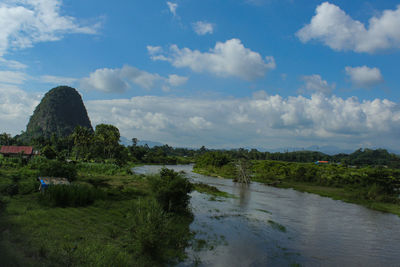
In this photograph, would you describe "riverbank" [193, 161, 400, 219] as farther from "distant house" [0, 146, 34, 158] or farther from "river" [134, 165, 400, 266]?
"distant house" [0, 146, 34, 158]

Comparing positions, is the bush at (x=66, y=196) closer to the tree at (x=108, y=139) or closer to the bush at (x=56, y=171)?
the bush at (x=56, y=171)

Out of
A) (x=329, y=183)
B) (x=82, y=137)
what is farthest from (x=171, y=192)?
(x=82, y=137)

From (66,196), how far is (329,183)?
53.3 meters

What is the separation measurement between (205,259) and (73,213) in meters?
10.1

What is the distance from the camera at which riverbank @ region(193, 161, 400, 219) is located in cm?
4120

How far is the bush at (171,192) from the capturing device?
23820 mm

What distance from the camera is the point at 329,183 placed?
58.2 metres

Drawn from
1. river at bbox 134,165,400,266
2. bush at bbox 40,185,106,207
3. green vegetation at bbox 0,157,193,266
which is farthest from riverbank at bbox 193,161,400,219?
bush at bbox 40,185,106,207

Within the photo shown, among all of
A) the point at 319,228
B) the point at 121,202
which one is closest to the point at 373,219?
the point at 319,228

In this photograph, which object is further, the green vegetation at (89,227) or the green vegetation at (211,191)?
the green vegetation at (211,191)

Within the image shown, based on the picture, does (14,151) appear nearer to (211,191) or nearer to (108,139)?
(108,139)

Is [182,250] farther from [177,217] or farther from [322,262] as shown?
[322,262]

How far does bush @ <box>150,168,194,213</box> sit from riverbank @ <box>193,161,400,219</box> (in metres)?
28.2

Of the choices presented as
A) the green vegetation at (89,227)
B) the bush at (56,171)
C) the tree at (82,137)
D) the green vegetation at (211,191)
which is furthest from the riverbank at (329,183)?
the bush at (56,171)
